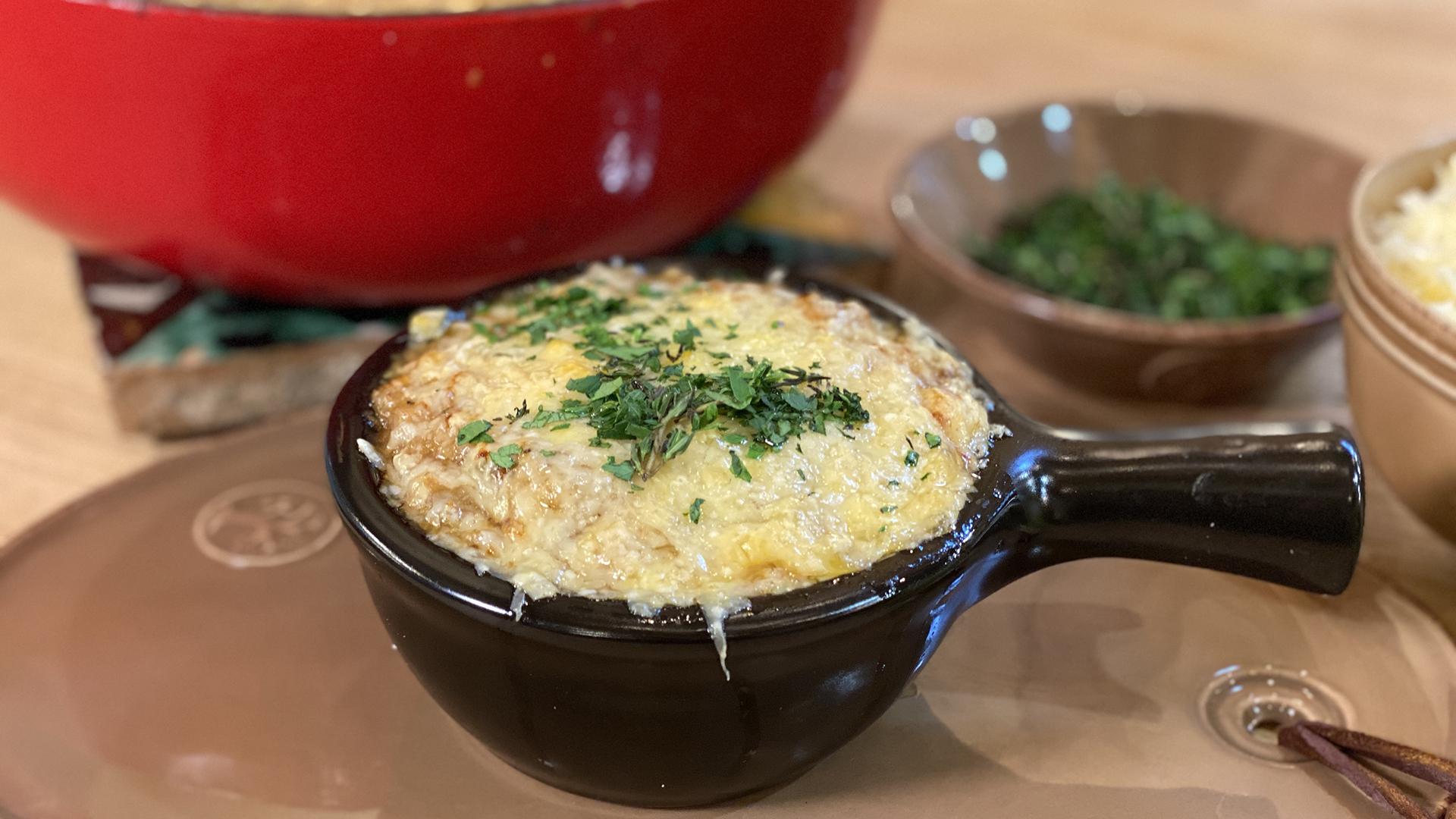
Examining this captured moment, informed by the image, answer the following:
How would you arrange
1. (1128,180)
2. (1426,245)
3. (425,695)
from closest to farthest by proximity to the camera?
(425,695), (1426,245), (1128,180)

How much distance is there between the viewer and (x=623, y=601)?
0.80 meters

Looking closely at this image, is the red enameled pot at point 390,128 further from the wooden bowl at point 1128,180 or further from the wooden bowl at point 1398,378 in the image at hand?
the wooden bowl at point 1398,378

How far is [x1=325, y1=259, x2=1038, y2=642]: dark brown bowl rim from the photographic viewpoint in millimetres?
785

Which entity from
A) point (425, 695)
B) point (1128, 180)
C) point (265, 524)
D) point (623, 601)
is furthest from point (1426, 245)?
point (265, 524)

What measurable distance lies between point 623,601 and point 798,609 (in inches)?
4.6

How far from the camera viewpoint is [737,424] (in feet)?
2.97

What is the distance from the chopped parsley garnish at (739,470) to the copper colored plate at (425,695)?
0.27m

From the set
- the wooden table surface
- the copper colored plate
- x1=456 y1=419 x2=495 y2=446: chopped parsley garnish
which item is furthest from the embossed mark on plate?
x1=456 y1=419 x2=495 y2=446: chopped parsley garnish

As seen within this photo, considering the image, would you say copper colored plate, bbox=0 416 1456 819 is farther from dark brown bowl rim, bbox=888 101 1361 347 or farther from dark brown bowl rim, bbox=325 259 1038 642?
dark brown bowl rim, bbox=888 101 1361 347

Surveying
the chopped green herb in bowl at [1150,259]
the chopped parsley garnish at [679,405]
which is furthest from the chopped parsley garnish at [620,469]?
the chopped green herb in bowl at [1150,259]

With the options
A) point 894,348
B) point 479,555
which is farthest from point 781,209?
point 479,555

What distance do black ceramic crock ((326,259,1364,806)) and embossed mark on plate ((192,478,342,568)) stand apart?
29cm

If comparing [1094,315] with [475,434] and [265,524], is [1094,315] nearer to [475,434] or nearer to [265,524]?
[475,434]

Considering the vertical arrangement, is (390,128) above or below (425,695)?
above
